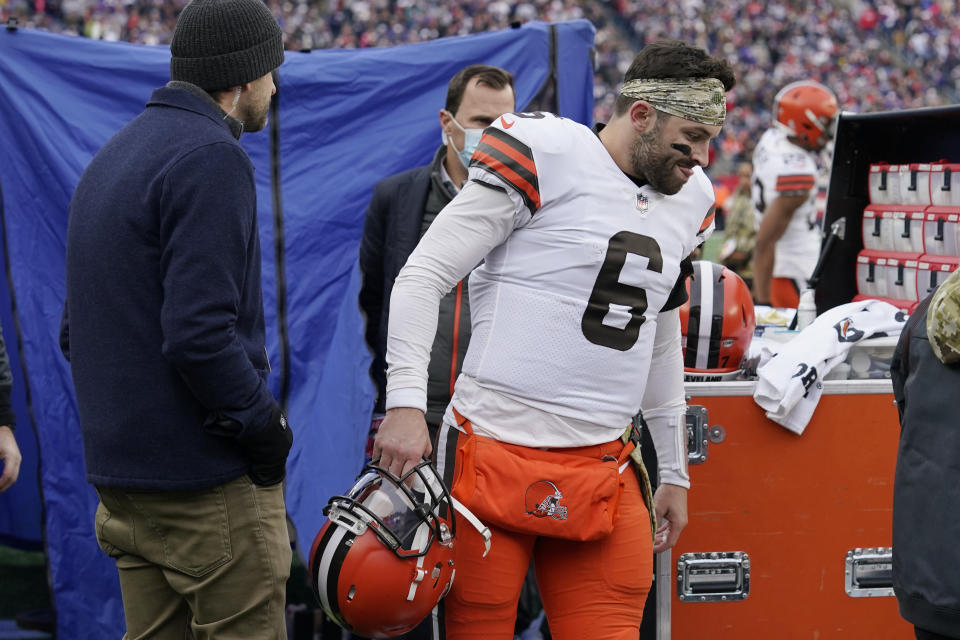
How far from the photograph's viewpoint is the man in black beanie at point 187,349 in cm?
210

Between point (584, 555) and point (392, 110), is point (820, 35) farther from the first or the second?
point (584, 555)

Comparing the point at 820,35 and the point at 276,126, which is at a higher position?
the point at 276,126

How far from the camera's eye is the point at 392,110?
4.46 meters

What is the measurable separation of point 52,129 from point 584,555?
9.27ft

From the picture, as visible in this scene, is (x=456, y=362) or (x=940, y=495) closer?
(x=940, y=495)

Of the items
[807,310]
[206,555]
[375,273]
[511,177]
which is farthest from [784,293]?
[206,555]

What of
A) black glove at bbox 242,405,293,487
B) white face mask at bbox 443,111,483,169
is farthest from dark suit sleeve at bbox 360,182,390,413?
black glove at bbox 242,405,293,487

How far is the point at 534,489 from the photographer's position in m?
2.24

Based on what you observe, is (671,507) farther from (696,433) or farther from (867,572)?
(867,572)

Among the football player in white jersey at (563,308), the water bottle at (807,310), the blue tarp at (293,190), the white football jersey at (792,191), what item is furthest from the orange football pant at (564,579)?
the white football jersey at (792,191)

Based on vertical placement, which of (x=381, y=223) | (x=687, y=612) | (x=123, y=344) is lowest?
(x=687, y=612)

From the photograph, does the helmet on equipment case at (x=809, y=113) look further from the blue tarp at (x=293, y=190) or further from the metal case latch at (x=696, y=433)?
the metal case latch at (x=696, y=433)

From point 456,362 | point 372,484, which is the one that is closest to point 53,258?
point 456,362

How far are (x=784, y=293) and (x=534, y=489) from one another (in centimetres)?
450
